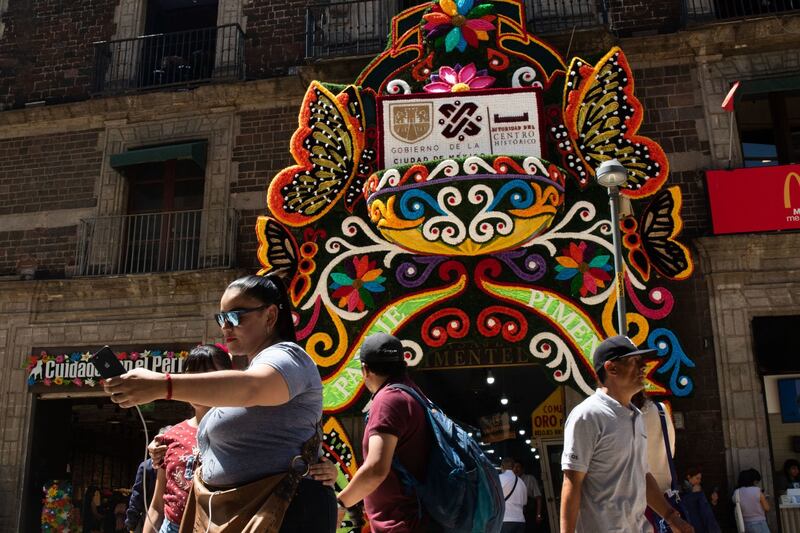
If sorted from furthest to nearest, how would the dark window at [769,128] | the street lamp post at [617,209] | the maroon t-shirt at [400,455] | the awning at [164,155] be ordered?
the awning at [164,155] < the dark window at [769,128] < the street lamp post at [617,209] < the maroon t-shirt at [400,455]

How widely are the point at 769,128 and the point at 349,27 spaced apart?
6.59 m

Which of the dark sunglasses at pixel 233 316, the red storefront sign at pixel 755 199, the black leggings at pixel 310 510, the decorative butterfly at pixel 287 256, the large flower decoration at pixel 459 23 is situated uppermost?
the large flower decoration at pixel 459 23

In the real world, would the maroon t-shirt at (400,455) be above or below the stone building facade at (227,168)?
below

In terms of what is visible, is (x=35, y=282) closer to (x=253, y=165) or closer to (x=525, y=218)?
(x=253, y=165)

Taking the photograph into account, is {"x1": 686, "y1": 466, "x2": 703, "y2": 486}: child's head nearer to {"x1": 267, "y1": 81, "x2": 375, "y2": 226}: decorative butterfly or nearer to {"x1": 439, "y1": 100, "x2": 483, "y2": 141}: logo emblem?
{"x1": 439, "y1": 100, "x2": 483, "y2": 141}: logo emblem

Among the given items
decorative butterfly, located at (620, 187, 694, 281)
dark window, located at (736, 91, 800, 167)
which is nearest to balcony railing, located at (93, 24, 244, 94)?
decorative butterfly, located at (620, 187, 694, 281)

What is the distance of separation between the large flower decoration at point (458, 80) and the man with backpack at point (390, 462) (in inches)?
237

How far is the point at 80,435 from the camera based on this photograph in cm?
1470

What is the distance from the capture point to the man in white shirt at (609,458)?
12.0ft

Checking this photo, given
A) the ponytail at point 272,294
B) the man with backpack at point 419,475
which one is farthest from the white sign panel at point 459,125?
the ponytail at point 272,294

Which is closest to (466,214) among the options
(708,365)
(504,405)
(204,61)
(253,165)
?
(708,365)

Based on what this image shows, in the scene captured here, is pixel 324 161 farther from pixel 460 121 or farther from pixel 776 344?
pixel 776 344

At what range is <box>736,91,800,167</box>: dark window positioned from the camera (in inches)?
439

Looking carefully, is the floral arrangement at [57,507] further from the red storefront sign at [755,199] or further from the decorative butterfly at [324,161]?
the red storefront sign at [755,199]
